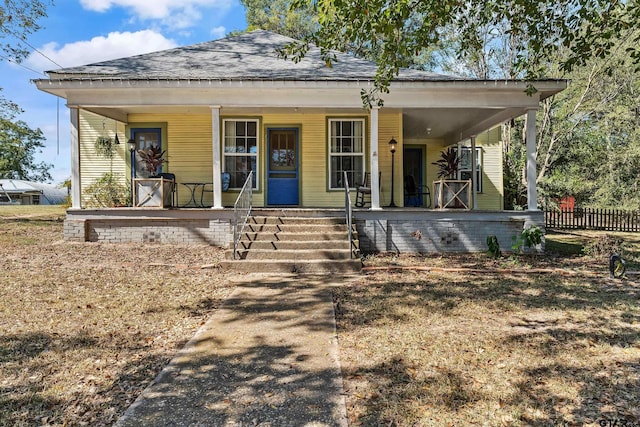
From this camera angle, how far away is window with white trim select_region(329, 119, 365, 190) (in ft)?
35.7

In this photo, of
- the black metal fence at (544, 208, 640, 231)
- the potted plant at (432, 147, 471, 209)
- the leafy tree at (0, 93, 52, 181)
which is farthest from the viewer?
the leafy tree at (0, 93, 52, 181)

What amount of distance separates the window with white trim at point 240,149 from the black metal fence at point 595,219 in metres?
13.3

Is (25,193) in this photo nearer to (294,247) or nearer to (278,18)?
(278,18)

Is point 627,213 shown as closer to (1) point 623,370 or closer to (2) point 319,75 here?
(2) point 319,75

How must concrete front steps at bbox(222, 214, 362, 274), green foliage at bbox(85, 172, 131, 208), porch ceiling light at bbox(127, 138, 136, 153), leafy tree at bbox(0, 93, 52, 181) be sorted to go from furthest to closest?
leafy tree at bbox(0, 93, 52, 181), green foliage at bbox(85, 172, 131, 208), porch ceiling light at bbox(127, 138, 136, 153), concrete front steps at bbox(222, 214, 362, 274)

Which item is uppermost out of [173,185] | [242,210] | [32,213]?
[173,185]

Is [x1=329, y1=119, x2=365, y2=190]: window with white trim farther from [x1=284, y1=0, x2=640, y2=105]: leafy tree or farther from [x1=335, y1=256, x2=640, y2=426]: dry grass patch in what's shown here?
[x1=335, y1=256, x2=640, y2=426]: dry grass patch

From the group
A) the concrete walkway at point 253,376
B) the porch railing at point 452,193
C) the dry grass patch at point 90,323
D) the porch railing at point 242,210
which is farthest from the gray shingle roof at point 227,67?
the concrete walkway at point 253,376

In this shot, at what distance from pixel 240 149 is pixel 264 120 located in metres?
1.01

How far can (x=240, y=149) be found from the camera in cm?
1092

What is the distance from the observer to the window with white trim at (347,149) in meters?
10.9

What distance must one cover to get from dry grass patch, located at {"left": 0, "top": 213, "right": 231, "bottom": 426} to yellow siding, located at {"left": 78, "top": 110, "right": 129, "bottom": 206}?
362 centimetres

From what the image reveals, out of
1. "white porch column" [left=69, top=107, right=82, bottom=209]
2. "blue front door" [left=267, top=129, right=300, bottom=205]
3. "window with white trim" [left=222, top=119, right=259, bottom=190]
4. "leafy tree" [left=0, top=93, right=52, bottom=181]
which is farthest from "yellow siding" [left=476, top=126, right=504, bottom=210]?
"leafy tree" [left=0, top=93, right=52, bottom=181]

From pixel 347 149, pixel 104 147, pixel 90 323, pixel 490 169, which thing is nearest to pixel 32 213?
pixel 104 147
